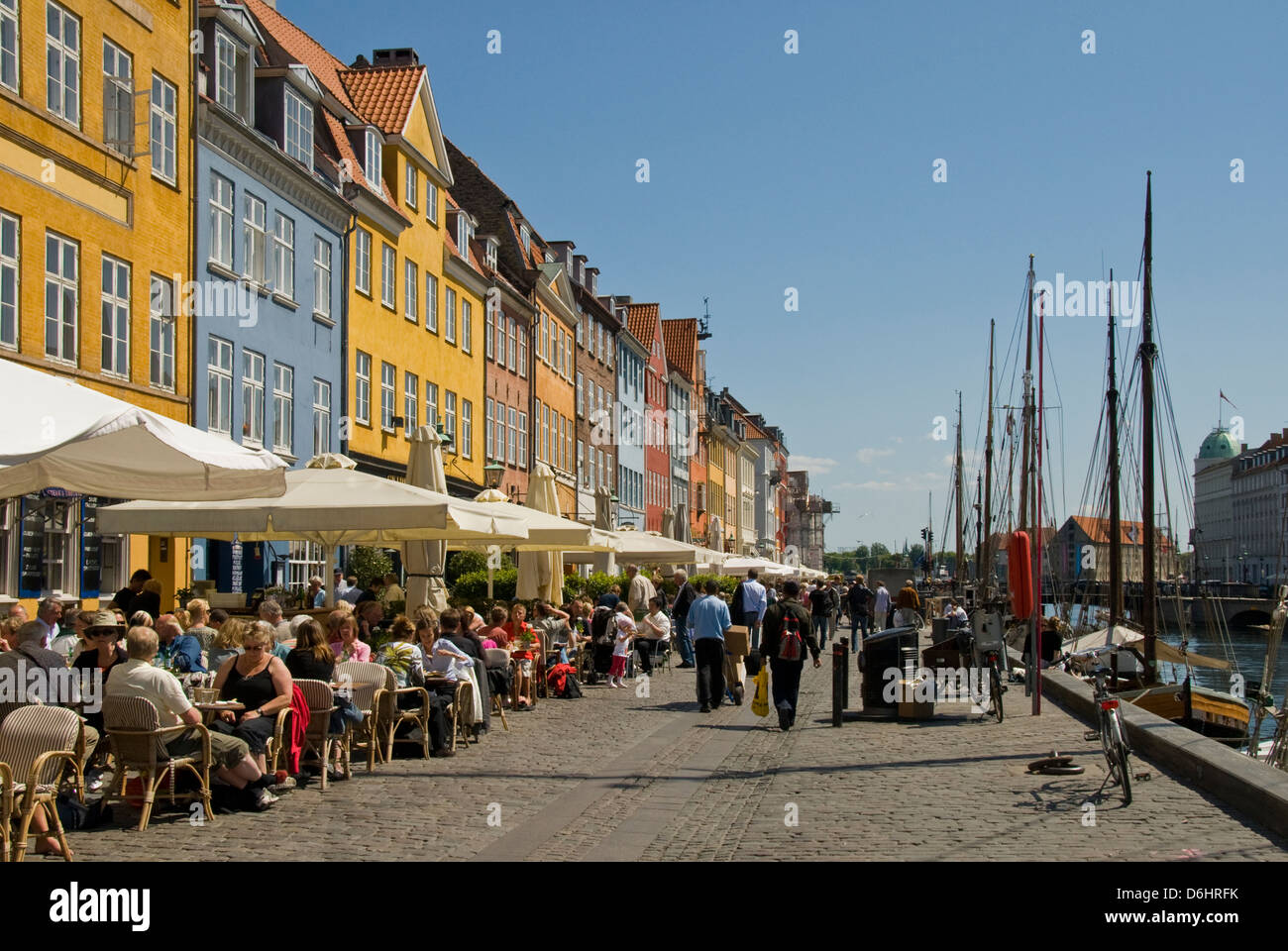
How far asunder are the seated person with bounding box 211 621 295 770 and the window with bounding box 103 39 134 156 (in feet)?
43.8

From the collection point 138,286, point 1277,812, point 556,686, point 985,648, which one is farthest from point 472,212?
point 1277,812

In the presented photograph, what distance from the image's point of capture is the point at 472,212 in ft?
163

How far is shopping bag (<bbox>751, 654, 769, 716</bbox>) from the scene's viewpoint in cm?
1622

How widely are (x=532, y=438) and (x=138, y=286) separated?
25.8 meters

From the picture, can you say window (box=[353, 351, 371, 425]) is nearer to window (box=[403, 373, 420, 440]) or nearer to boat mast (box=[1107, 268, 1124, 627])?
window (box=[403, 373, 420, 440])

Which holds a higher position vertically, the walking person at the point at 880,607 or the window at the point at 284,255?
the window at the point at 284,255

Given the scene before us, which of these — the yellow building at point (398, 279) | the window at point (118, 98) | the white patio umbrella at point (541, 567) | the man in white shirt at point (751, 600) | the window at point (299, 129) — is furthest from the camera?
the yellow building at point (398, 279)

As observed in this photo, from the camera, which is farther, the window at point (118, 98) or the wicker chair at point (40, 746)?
the window at point (118, 98)

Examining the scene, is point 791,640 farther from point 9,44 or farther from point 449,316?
point 449,316

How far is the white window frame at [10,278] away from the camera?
19.0m

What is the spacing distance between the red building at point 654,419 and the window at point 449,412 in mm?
30359

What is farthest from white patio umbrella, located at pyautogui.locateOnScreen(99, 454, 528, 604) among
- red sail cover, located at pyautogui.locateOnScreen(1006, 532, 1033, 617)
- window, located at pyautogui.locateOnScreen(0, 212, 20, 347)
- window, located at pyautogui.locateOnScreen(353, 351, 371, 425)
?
window, located at pyautogui.locateOnScreen(353, 351, 371, 425)

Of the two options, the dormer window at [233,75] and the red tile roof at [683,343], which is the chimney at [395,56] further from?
the red tile roof at [683,343]

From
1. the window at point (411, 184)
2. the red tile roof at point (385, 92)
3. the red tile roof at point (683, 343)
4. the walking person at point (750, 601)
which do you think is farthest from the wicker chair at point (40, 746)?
the red tile roof at point (683, 343)
